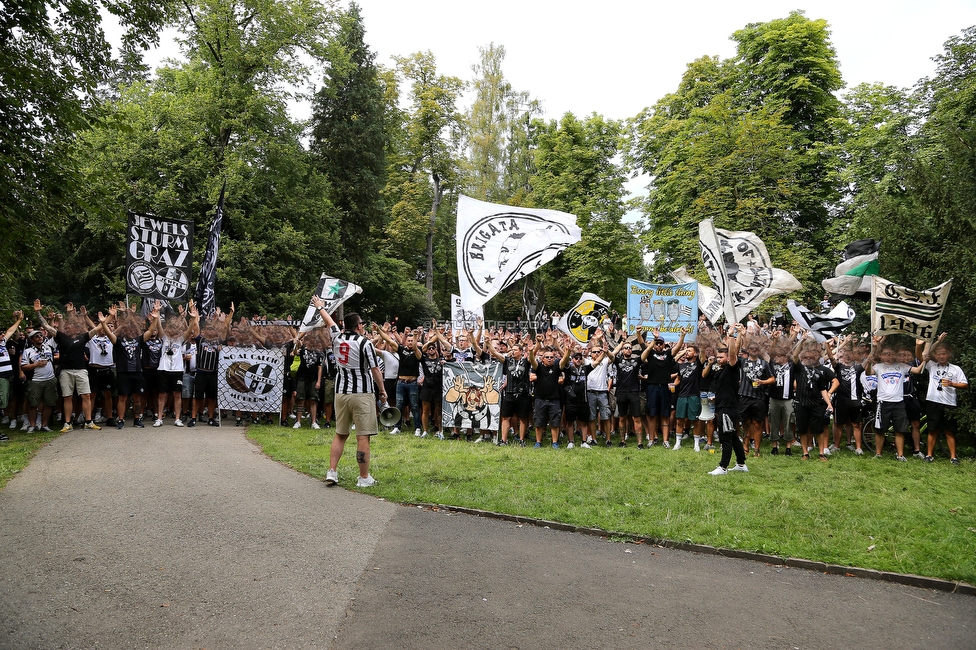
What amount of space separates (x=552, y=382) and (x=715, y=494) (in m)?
4.88

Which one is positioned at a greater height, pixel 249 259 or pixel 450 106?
pixel 450 106

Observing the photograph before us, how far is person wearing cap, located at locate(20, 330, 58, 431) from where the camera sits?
12.6 metres

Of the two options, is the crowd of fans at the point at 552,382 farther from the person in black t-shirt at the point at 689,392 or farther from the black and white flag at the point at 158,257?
the black and white flag at the point at 158,257

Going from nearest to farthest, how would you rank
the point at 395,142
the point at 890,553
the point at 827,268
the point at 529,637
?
the point at 529,637
the point at 890,553
the point at 827,268
the point at 395,142

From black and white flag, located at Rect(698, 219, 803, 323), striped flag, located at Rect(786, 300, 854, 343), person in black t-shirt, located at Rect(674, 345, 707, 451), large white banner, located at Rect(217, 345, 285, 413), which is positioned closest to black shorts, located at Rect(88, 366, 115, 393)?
large white banner, located at Rect(217, 345, 285, 413)

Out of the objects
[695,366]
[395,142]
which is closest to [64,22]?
[695,366]

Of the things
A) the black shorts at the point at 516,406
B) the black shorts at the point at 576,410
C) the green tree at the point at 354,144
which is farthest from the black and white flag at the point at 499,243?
the green tree at the point at 354,144

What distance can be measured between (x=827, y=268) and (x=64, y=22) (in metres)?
26.0

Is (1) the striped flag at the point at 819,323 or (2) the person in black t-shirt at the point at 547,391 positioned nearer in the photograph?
(1) the striped flag at the point at 819,323

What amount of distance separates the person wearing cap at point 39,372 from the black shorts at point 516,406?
28.6 ft

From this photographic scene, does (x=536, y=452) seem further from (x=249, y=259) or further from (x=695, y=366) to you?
(x=249, y=259)

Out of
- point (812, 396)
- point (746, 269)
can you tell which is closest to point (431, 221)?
point (746, 269)

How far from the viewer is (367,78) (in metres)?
39.4

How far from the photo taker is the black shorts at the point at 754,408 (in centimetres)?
1220
